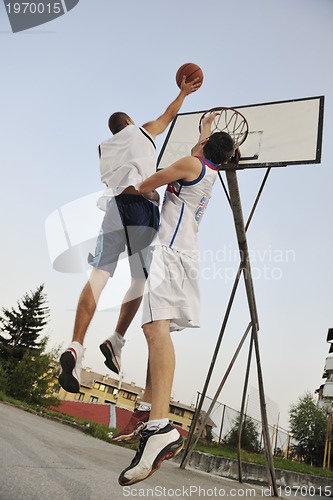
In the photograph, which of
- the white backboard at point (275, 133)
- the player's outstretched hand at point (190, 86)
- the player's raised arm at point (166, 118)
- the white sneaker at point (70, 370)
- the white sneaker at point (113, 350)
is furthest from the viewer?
the white backboard at point (275, 133)

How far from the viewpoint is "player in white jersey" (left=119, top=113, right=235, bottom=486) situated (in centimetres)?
161

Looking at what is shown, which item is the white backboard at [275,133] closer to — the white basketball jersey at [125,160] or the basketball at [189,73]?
the basketball at [189,73]

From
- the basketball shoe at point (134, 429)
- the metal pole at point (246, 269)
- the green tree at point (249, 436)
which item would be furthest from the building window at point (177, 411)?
the basketball shoe at point (134, 429)

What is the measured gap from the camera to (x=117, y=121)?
2.29 metres

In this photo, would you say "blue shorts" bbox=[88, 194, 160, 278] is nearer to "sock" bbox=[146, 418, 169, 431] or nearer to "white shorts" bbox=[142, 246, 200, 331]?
"white shorts" bbox=[142, 246, 200, 331]

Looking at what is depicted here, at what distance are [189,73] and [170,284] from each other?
5.16ft

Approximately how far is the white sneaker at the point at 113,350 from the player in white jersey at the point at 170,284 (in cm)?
20

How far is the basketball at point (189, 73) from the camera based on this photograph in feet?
8.54

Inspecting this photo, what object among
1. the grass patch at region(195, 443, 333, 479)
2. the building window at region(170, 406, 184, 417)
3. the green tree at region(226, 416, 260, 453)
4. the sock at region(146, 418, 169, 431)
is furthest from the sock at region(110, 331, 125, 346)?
the building window at region(170, 406, 184, 417)

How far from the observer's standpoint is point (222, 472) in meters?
9.33

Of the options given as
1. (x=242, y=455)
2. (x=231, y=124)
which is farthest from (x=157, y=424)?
(x=242, y=455)

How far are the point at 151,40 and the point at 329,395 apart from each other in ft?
87.5

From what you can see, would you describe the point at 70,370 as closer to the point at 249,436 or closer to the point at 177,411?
the point at 249,436

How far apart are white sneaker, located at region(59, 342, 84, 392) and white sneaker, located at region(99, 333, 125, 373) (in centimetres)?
26
